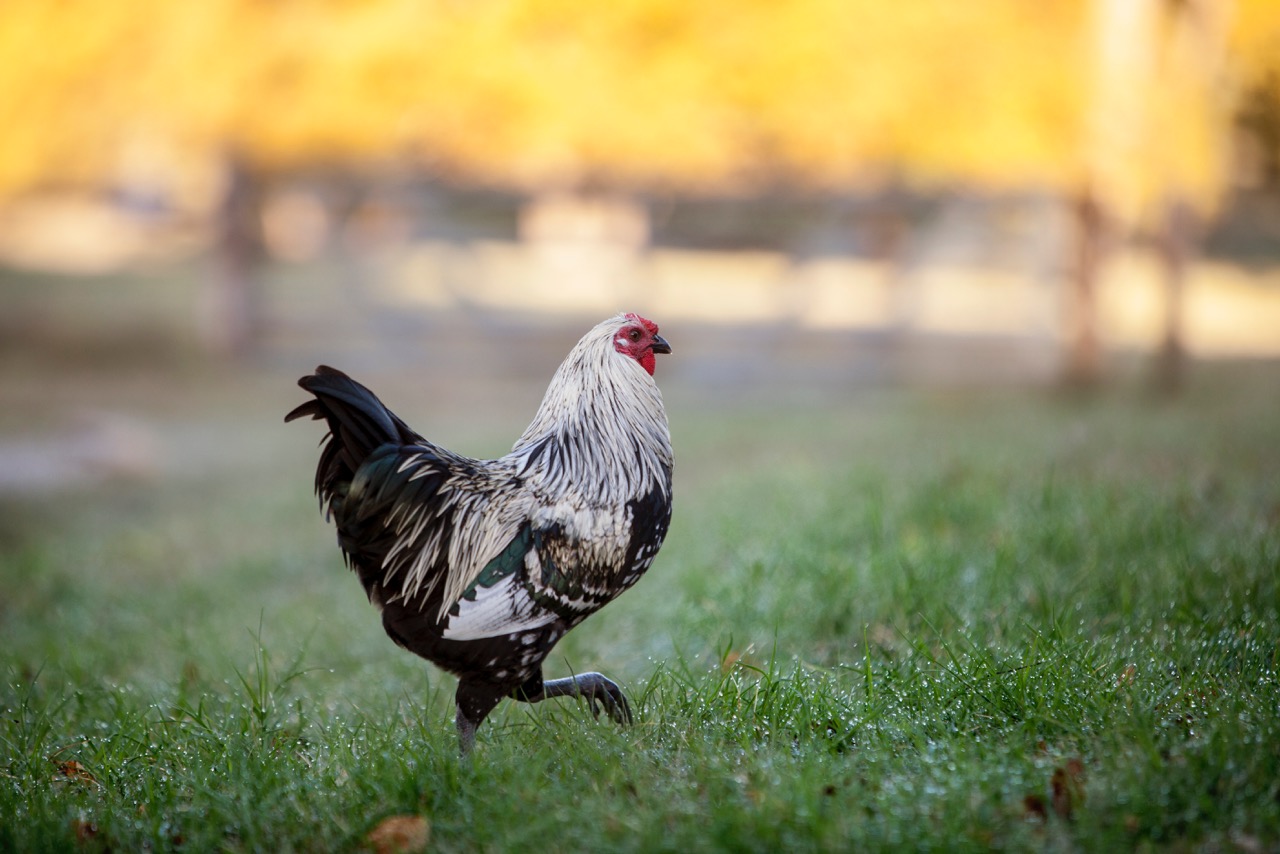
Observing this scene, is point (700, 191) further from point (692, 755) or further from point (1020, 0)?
point (692, 755)

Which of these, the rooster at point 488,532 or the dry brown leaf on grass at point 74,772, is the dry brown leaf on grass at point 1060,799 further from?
the dry brown leaf on grass at point 74,772

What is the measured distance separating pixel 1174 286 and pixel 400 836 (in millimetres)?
11520

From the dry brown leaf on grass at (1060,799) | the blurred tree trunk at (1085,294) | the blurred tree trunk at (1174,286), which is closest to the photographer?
the dry brown leaf on grass at (1060,799)

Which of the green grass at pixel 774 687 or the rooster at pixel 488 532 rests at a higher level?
the rooster at pixel 488 532

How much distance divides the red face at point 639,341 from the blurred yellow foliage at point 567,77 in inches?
463

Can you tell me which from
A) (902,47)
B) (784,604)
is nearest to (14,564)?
(784,604)

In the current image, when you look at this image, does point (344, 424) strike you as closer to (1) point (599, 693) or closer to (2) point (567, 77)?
(1) point (599, 693)

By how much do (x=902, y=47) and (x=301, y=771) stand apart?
1480 cm

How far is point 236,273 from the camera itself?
15.5 meters

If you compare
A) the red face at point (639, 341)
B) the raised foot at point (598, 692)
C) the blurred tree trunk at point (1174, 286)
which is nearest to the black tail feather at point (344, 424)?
the red face at point (639, 341)

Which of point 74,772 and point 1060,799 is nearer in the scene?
point 1060,799

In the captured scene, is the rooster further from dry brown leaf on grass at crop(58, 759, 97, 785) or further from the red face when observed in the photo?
dry brown leaf on grass at crop(58, 759, 97, 785)

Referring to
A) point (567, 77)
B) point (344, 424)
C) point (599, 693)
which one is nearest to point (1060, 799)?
point (599, 693)

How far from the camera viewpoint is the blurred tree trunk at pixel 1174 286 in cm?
1165
